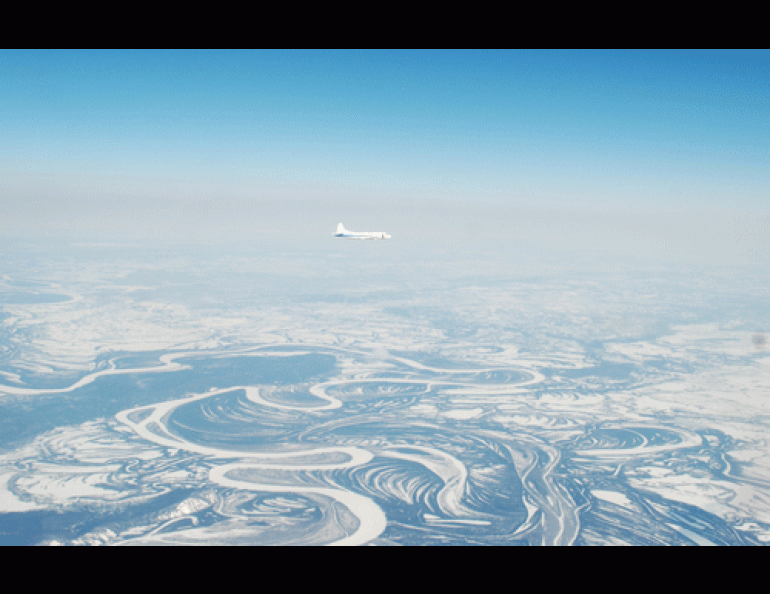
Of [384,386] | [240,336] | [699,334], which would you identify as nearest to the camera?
[384,386]

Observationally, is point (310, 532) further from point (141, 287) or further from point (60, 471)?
point (141, 287)

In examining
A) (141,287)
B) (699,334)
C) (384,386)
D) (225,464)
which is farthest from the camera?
(141,287)

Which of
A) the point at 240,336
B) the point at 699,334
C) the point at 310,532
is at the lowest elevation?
the point at 310,532

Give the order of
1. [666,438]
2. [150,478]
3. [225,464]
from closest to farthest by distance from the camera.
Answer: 1. [150,478]
2. [225,464]
3. [666,438]

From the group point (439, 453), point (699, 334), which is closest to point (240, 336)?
point (439, 453)

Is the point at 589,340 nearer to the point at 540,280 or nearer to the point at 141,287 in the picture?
the point at 540,280

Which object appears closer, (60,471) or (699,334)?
(60,471)

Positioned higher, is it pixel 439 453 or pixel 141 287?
pixel 141 287
